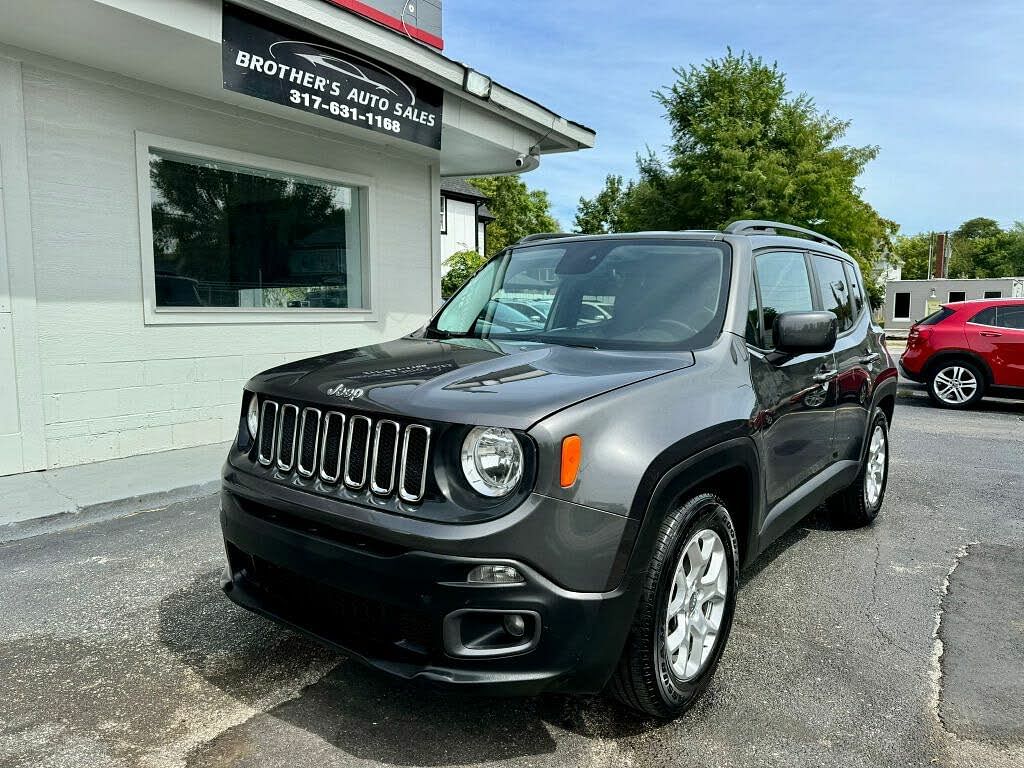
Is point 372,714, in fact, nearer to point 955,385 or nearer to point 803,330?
point 803,330

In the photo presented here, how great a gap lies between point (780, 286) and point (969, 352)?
8.56 m

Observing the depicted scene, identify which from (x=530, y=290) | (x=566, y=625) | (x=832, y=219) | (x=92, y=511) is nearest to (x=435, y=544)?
(x=566, y=625)

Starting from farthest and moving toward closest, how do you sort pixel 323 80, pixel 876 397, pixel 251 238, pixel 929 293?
pixel 929 293 → pixel 251 238 → pixel 323 80 → pixel 876 397

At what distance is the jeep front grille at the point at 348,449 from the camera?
2.25 metres

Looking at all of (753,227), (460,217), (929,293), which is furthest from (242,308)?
(929,293)

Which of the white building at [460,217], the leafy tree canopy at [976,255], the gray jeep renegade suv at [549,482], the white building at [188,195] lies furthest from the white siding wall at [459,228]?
the leafy tree canopy at [976,255]

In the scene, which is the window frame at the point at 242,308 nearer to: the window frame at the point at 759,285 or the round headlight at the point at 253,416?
the round headlight at the point at 253,416

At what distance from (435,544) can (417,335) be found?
1.88 meters

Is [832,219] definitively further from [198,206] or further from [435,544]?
[435,544]

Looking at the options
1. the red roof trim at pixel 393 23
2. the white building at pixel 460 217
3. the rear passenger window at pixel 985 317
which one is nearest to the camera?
the red roof trim at pixel 393 23

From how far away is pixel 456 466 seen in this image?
7.22ft

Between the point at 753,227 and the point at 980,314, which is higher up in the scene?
the point at 753,227

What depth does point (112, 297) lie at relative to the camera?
21.1ft

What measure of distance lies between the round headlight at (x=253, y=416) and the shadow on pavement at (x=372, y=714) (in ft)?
3.09
